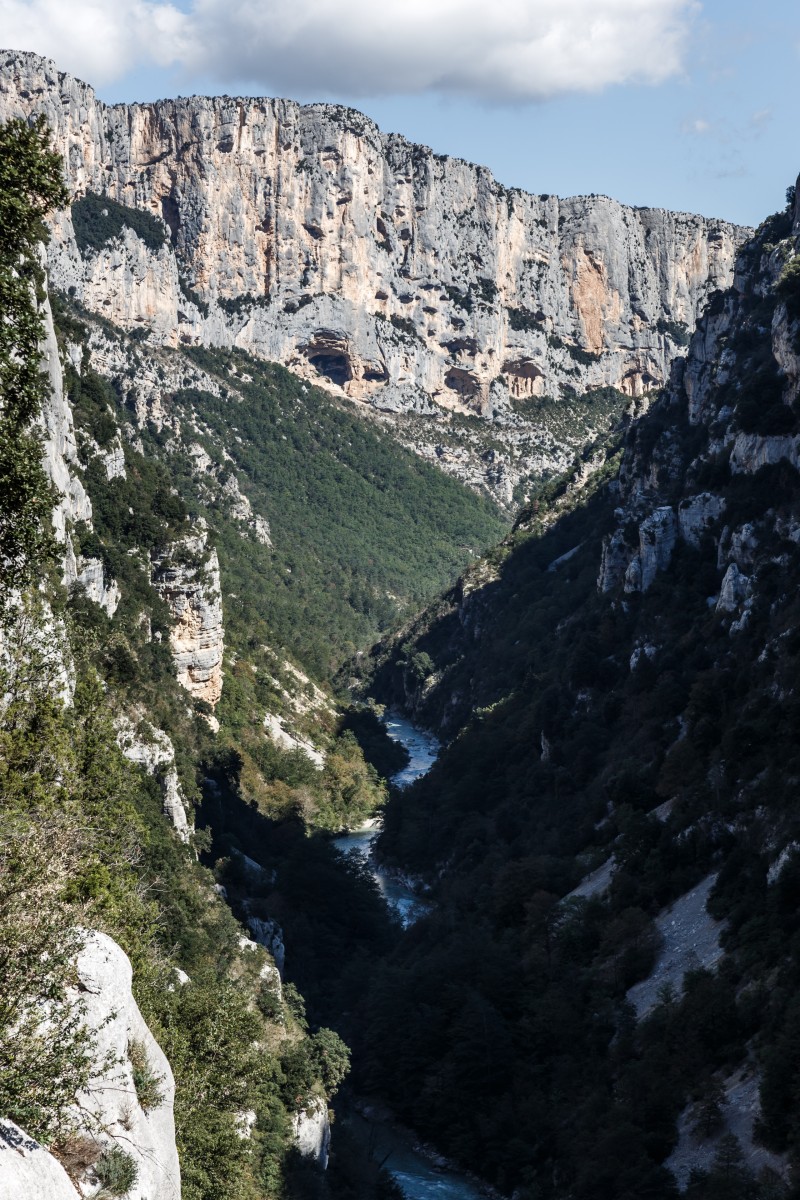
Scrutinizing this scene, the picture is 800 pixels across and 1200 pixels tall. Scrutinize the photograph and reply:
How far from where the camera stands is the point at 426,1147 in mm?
44906

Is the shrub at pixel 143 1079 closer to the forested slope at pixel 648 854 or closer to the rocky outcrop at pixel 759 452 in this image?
the forested slope at pixel 648 854

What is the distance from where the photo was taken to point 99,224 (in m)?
191

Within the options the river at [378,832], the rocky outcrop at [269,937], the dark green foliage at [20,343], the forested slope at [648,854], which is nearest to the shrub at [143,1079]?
the dark green foliage at [20,343]

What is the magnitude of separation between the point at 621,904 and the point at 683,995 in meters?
8.47

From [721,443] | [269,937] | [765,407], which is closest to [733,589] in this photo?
[765,407]

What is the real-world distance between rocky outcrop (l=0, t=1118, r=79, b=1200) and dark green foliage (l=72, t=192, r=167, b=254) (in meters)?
181

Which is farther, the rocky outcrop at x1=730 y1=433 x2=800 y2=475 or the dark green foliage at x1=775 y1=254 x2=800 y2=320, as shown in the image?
the dark green foliage at x1=775 y1=254 x2=800 y2=320

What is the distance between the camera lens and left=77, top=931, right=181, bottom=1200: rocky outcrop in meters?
17.6

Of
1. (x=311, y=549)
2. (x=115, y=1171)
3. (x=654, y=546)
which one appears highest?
(x=654, y=546)

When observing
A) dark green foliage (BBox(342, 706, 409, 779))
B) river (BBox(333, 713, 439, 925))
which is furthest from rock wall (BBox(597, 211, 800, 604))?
dark green foliage (BBox(342, 706, 409, 779))

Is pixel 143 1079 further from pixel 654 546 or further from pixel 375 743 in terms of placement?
pixel 375 743

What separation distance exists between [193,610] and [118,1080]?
185 ft

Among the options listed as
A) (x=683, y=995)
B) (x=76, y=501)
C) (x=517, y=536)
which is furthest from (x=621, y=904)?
(x=517, y=536)

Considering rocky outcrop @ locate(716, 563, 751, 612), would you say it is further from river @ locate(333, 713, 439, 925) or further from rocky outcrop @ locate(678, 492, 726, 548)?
river @ locate(333, 713, 439, 925)
